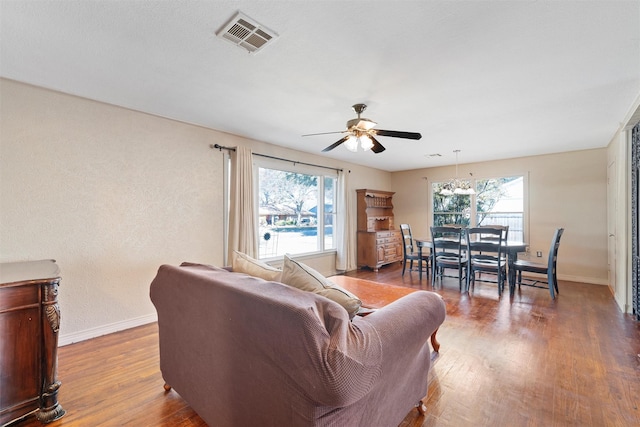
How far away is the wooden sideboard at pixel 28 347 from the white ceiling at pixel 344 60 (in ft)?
5.31

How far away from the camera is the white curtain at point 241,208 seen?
3.92 meters

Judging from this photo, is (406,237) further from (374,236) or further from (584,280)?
(584,280)

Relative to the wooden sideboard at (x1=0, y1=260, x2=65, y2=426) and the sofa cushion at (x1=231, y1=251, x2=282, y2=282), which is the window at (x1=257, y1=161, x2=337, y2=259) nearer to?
the sofa cushion at (x1=231, y1=251, x2=282, y2=282)

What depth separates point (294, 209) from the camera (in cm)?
510

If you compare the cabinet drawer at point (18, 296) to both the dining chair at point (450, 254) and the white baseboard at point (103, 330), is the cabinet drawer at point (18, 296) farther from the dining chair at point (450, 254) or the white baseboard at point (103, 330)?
the dining chair at point (450, 254)

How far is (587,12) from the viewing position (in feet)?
5.27

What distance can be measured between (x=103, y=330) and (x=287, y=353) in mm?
2910

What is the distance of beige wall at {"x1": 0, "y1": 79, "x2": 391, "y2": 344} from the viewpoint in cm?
249

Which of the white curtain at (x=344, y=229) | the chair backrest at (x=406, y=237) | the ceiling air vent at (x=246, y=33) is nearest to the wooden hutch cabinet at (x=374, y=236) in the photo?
the white curtain at (x=344, y=229)

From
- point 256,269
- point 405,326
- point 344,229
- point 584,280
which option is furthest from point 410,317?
point 584,280

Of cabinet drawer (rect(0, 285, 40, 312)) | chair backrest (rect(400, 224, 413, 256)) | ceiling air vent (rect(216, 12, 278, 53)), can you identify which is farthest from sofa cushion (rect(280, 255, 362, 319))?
chair backrest (rect(400, 224, 413, 256))

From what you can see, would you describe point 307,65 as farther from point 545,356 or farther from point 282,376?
point 545,356

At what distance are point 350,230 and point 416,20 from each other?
14.9ft

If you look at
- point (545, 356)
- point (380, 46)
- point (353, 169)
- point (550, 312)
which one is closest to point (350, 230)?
point (353, 169)
